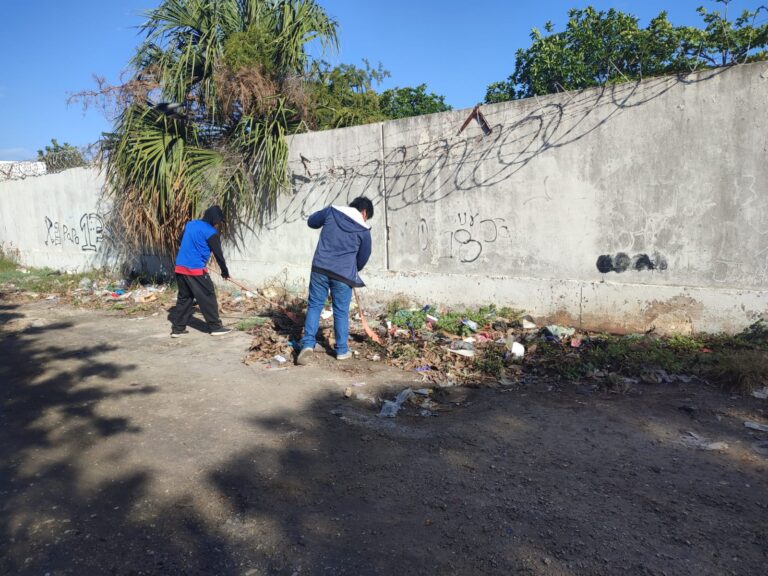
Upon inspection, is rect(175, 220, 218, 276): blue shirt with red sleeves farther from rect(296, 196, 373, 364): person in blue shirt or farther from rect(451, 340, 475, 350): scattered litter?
rect(451, 340, 475, 350): scattered litter

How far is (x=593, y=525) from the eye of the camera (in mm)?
2365

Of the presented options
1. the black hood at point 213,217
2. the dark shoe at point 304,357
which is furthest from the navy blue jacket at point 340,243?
the black hood at point 213,217

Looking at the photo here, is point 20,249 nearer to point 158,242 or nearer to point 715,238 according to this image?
point 158,242

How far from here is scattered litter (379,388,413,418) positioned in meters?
3.75

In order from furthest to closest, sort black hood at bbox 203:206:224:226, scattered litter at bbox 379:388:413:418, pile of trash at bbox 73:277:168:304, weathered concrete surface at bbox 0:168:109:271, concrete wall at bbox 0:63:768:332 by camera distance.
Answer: weathered concrete surface at bbox 0:168:109:271 → pile of trash at bbox 73:277:168:304 → black hood at bbox 203:206:224:226 → concrete wall at bbox 0:63:768:332 → scattered litter at bbox 379:388:413:418

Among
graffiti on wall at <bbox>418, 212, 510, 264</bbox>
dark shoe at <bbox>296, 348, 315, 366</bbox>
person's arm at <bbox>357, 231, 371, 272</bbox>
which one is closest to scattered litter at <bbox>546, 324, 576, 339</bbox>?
graffiti on wall at <bbox>418, 212, 510, 264</bbox>

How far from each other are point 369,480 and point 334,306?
2.29 m

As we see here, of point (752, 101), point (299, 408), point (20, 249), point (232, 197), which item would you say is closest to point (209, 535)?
point (299, 408)

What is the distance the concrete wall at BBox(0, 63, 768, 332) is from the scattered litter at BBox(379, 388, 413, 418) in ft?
7.01

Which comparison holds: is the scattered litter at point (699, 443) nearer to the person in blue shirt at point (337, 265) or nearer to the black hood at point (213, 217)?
the person in blue shirt at point (337, 265)

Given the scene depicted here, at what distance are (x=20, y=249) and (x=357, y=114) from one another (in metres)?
9.89

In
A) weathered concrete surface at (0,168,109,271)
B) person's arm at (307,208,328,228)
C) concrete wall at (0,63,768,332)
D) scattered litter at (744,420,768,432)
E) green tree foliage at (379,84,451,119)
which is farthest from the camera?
green tree foliage at (379,84,451,119)

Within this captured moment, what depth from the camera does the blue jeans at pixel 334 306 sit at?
16.0 feet

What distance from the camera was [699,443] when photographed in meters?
3.14
